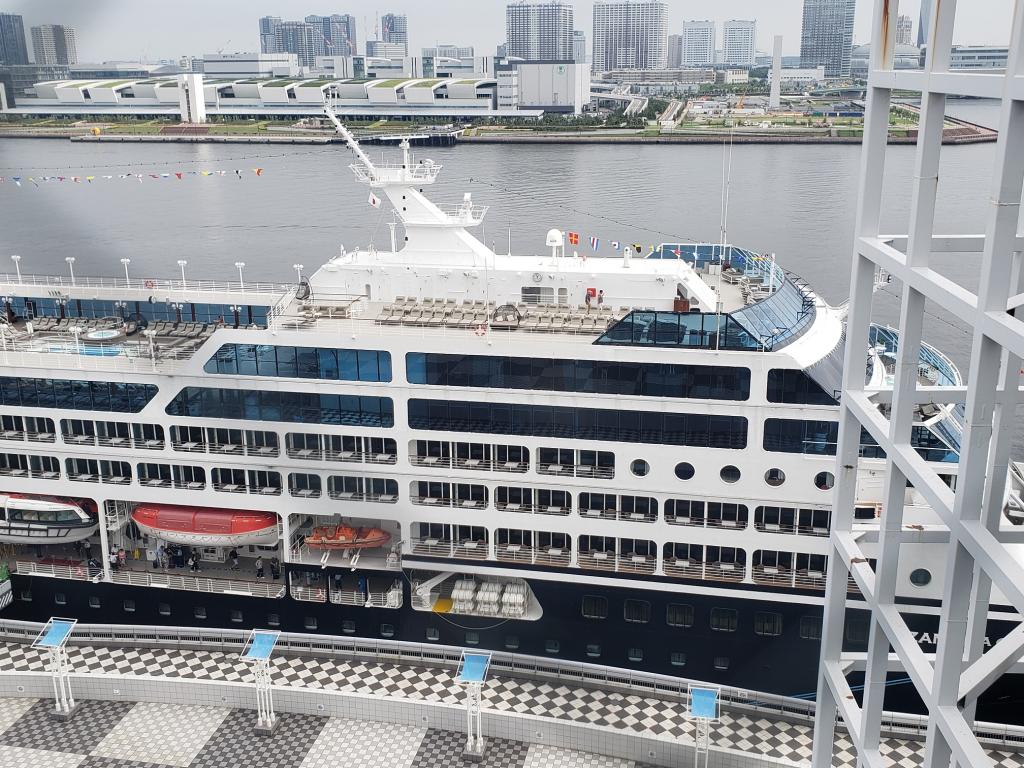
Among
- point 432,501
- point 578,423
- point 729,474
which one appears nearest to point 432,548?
point 432,501

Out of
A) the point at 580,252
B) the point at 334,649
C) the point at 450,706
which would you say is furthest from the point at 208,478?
the point at 580,252

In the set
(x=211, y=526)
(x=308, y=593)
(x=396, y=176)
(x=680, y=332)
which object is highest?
(x=396, y=176)

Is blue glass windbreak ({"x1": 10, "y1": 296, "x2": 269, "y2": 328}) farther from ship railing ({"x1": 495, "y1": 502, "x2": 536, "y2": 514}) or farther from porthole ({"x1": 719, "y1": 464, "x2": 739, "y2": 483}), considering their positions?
porthole ({"x1": 719, "y1": 464, "x2": 739, "y2": 483})

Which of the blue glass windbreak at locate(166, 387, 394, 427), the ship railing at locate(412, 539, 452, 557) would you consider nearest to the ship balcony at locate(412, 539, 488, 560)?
the ship railing at locate(412, 539, 452, 557)

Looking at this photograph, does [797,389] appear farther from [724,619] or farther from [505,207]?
[505,207]

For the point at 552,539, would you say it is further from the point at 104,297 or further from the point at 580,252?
the point at 580,252

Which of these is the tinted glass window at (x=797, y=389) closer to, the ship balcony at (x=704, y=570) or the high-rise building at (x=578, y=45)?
the ship balcony at (x=704, y=570)

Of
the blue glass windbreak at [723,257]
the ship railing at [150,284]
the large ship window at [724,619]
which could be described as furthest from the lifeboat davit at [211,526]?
the blue glass windbreak at [723,257]
